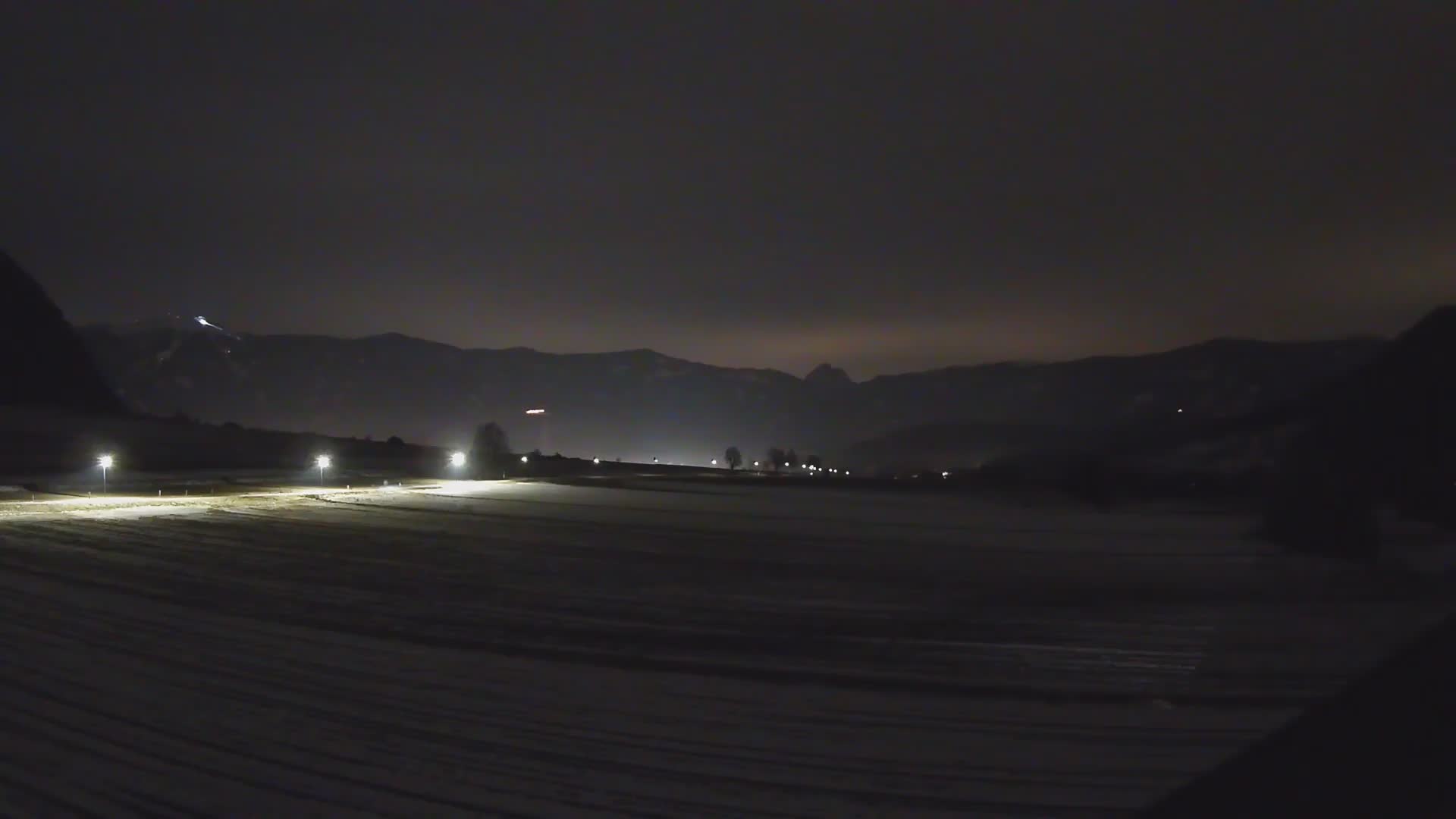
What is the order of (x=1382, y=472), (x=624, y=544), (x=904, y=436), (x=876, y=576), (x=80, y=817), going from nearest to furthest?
(x=80, y=817), (x=876, y=576), (x=624, y=544), (x=1382, y=472), (x=904, y=436)

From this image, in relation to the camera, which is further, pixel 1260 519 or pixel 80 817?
pixel 1260 519

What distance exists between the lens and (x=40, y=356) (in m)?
90.8

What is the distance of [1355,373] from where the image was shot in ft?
257

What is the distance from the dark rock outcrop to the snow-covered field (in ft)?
239

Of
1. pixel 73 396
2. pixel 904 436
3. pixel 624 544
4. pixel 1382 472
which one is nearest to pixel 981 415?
pixel 904 436

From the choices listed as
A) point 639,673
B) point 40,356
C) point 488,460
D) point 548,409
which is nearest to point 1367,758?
point 639,673

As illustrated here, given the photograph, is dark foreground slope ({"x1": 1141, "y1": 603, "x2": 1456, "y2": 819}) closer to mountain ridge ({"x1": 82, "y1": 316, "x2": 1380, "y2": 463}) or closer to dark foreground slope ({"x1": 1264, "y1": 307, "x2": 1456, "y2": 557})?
dark foreground slope ({"x1": 1264, "y1": 307, "x2": 1456, "y2": 557})

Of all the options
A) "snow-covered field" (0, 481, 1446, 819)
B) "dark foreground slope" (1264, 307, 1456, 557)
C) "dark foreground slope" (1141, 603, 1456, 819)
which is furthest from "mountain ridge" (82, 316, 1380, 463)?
"dark foreground slope" (1141, 603, 1456, 819)

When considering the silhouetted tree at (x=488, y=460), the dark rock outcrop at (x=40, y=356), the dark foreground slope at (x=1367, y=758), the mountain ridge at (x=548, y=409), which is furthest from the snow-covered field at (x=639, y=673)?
the mountain ridge at (x=548, y=409)

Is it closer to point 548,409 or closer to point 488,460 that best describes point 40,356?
point 488,460

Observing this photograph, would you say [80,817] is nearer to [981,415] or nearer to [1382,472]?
[1382,472]

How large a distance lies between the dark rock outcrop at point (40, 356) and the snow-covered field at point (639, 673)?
73.0 metres

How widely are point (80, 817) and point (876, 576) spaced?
1425 centimetres

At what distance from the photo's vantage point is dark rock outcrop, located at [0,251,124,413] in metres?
83.9
